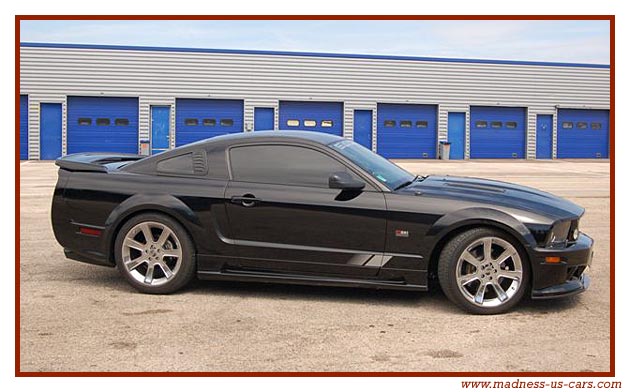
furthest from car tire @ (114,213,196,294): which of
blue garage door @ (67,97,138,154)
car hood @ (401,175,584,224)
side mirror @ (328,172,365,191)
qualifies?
blue garage door @ (67,97,138,154)

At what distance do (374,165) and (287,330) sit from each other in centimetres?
191

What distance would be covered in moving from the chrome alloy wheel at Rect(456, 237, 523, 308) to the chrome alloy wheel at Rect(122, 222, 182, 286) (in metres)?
2.38

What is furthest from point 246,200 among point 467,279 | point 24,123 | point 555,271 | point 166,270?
point 24,123

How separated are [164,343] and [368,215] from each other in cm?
193

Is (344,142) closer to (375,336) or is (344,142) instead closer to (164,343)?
(375,336)

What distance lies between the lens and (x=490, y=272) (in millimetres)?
5836

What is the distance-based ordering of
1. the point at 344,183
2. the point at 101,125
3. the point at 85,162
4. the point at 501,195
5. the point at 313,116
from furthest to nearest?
the point at 313,116 → the point at 101,125 → the point at 85,162 → the point at 501,195 → the point at 344,183

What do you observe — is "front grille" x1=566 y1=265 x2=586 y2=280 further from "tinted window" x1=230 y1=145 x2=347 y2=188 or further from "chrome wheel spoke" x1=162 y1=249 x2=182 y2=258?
"chrome wheel spoke" x1=162 y1=249 x2=182 y2=258

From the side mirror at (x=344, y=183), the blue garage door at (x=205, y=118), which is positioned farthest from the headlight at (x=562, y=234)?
the blue garage door at (x=205, y=118)

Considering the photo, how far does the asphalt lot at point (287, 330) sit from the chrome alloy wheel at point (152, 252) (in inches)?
7.5

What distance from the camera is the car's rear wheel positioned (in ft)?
19.1

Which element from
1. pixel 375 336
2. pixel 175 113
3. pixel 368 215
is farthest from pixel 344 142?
pixel 175 113

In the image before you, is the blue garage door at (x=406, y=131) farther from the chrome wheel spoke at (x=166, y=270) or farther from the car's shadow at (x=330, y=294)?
the chrome wheel spoke at (x=166, y=270)

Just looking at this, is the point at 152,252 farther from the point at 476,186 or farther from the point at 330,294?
the point at 476,186
